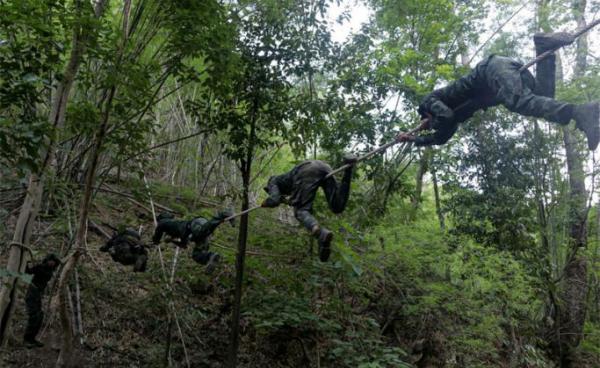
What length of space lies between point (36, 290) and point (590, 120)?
409 cm

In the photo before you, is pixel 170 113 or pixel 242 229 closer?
pixel 242 229

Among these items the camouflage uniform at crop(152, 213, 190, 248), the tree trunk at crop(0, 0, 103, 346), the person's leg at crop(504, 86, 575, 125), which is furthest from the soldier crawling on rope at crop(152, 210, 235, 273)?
the person's leg at crop(504, 86, 575, 125)

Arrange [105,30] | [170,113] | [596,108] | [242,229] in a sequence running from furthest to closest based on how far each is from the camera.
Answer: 1. [170,113]
2. [242,229]
3. [105,30]
4. [596,108]

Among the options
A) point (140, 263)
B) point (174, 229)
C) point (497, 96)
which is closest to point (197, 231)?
point (174, 229)

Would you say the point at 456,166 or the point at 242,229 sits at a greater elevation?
the point at 456,166

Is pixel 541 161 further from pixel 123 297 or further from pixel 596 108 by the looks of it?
pixel 123 297

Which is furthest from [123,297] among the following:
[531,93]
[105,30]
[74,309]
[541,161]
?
[541,161]

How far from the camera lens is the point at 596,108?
2959 millimetres

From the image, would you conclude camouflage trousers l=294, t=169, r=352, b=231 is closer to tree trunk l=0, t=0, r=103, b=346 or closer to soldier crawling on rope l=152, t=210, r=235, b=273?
soldier crawling on rope l=152, t=210, r=235, b=273

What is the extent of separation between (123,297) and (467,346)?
4.29 m

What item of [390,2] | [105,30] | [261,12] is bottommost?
[105,30]

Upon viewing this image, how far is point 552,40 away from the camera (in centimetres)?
321

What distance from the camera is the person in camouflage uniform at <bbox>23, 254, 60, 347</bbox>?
12.2ft

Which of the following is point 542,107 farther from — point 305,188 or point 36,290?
point 36,290
